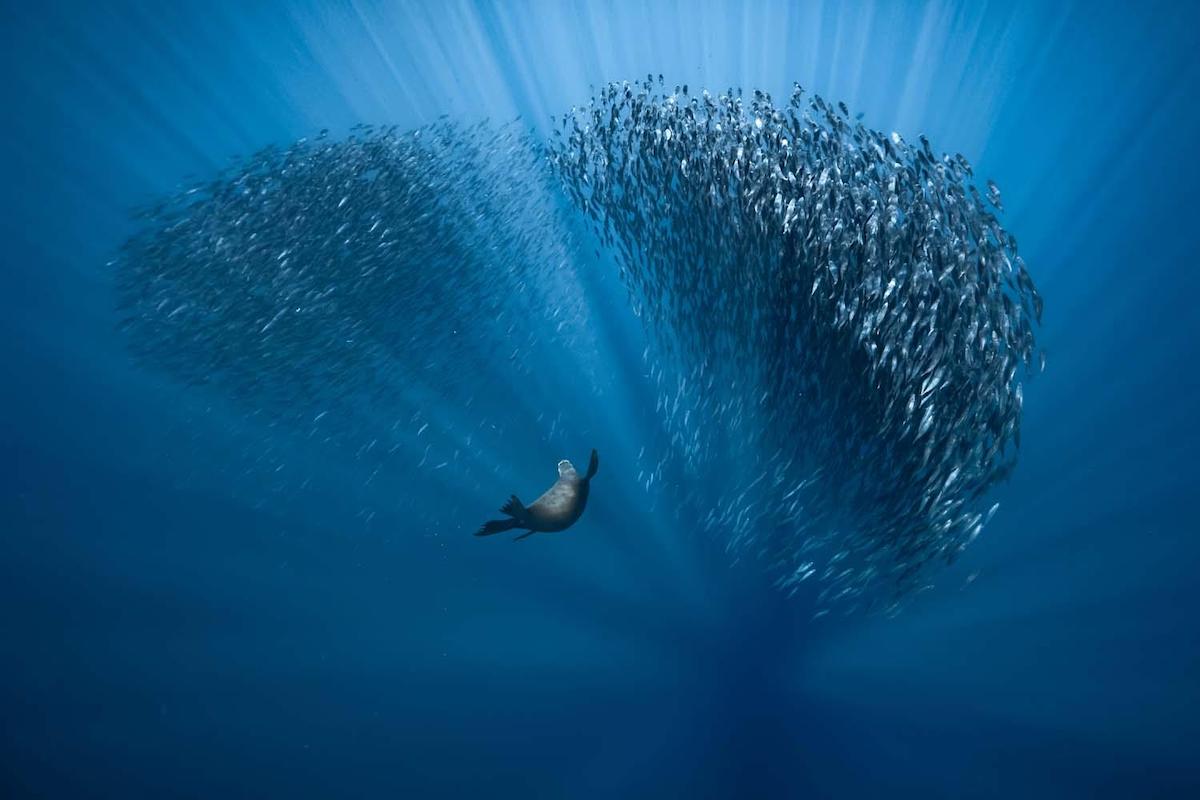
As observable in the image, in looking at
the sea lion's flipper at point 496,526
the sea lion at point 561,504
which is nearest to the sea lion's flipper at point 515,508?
the sea lion's flipper at point 496,526

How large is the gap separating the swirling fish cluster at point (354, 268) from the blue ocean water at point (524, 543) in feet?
4.47

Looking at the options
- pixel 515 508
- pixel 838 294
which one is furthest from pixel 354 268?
pixel 838 294

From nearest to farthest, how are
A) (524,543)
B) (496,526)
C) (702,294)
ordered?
(496,526) → (702,294) → (524,543)

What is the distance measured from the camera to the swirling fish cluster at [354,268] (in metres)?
11.3

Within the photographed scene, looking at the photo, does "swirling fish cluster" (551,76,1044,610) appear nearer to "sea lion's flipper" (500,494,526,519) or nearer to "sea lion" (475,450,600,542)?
"sea lion" (475,450,600,542)

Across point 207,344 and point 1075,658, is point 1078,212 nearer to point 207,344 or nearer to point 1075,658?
point 1075,658

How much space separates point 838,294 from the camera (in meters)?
6.79

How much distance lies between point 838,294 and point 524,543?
16043mm

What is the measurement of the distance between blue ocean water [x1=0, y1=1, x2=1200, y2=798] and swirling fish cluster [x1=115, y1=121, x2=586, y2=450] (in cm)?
136

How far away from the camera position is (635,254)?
1027 centimetres

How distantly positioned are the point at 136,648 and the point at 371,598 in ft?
24.7

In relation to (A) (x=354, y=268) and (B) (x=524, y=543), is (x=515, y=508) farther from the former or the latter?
(B) (x=524, y=543)

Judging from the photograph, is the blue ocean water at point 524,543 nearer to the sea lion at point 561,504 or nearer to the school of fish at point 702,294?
the school of fish at point 702,294

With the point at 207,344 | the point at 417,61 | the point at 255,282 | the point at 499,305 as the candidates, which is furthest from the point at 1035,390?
the point at 207,344
